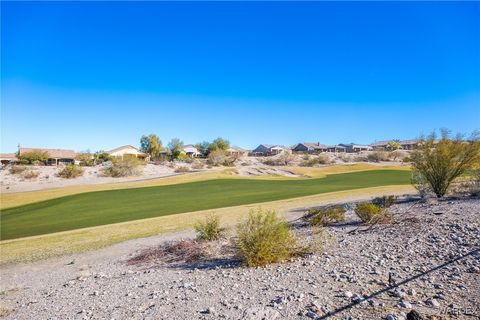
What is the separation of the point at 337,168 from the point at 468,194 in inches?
2217

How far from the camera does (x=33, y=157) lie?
255 feet

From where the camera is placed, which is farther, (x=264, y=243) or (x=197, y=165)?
(x=197, y=165)

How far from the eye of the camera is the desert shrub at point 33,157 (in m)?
76.3

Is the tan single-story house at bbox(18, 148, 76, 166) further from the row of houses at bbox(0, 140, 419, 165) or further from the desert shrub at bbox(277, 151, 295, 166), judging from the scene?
the desert shrub at bbox(277, 151, 295, 166)

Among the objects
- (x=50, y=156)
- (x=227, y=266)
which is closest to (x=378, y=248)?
(x=227, y=266)

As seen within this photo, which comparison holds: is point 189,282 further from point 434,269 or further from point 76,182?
point 76,182

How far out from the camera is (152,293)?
6773mm

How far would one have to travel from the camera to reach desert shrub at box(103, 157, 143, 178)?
61.0 meters

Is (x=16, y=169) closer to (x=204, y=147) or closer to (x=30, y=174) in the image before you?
(x=30, y=174)

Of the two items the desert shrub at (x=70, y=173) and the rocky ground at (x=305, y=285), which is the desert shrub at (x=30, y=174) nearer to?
the desert shrub at (x=70, y=173)

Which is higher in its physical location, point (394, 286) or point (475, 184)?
point (475, 184)

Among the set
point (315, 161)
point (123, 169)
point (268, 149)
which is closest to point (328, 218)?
point (123, 169)

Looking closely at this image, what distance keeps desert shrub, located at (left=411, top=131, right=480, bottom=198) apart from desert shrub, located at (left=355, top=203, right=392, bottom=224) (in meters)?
7.79

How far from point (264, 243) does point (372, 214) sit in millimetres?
4885
